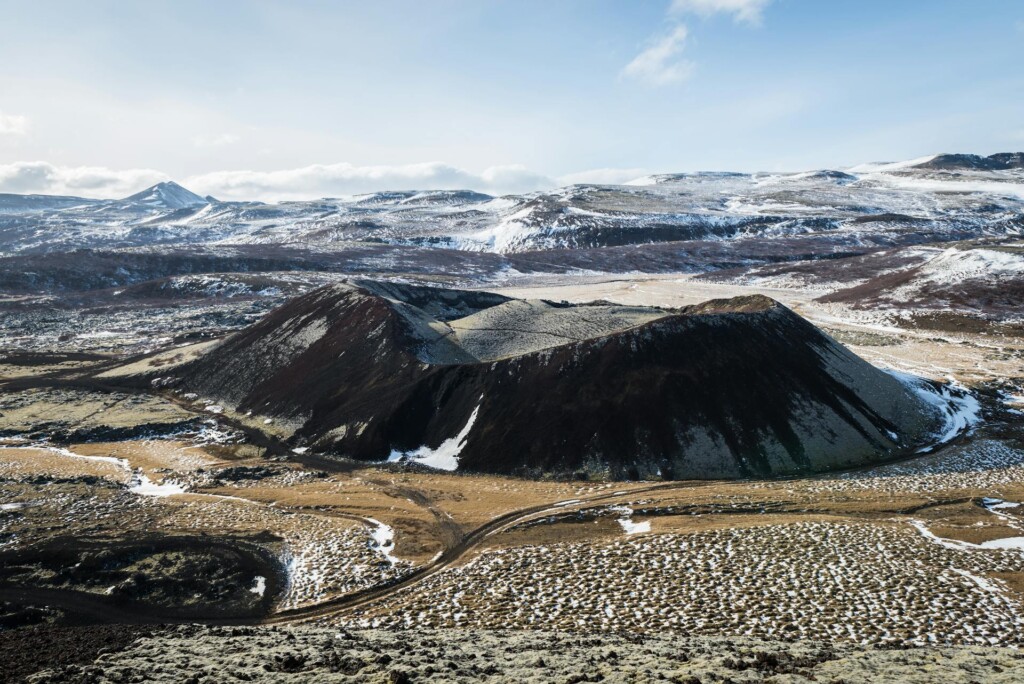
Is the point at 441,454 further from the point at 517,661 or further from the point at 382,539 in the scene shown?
the point at 517,661

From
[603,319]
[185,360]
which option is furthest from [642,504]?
[185,360]

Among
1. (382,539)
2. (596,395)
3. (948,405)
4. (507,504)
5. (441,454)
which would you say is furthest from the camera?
(948,405)

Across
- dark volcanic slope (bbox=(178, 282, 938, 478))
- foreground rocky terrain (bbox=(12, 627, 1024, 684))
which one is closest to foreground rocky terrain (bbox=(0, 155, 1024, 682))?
foreground rocky terrain (bbox=(12, 627, 1024, 684))

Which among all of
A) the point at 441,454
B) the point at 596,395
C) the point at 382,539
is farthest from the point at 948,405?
the point at 382,539

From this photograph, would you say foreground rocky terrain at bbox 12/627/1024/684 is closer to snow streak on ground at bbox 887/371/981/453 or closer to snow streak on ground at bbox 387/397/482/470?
snow streak on ground at bbox 387/397/482/470

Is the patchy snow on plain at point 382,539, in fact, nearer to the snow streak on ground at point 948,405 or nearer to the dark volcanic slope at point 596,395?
the dark volcanic slope at point 596,395

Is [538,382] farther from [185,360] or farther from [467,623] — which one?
[185,360]

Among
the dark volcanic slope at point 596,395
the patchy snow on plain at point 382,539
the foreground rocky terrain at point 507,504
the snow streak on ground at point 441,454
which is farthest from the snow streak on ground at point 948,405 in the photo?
the patchy snow on plain at point 382,539
